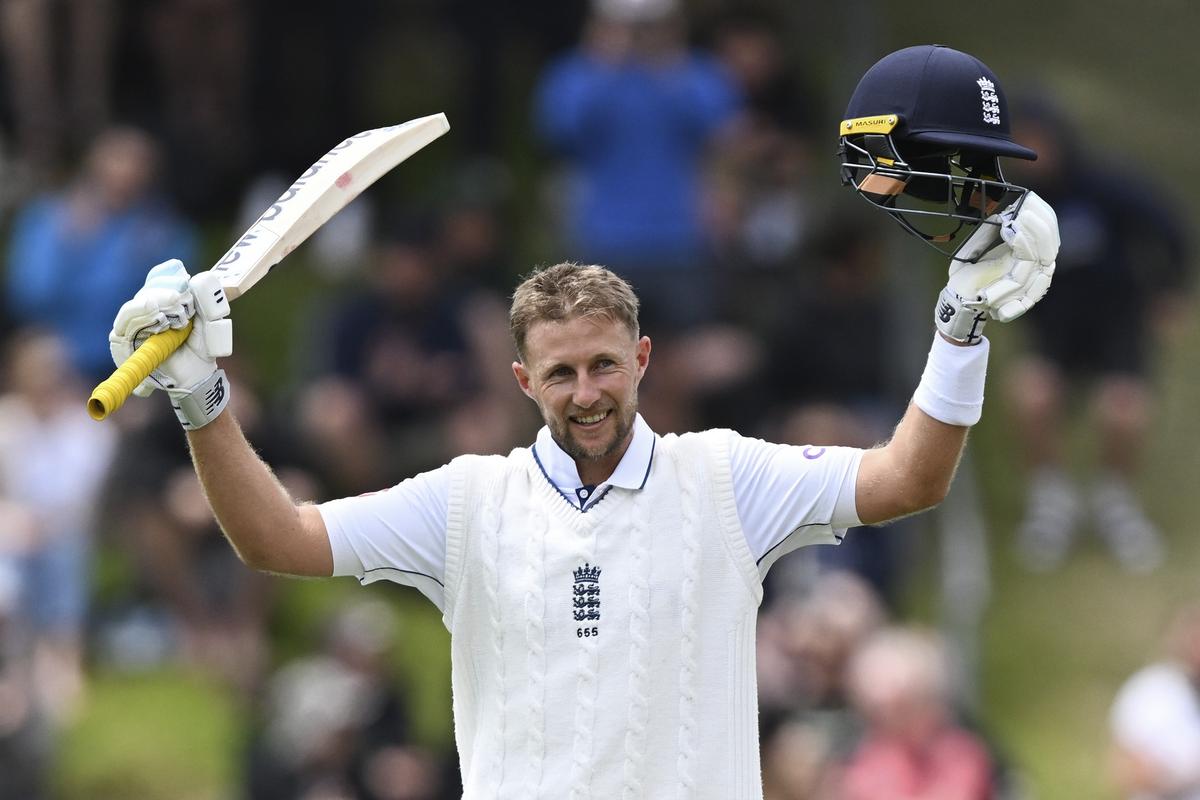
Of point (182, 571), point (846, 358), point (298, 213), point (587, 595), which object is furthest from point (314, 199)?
point (846, 358)

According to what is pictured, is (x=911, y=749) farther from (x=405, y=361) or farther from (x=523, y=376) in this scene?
(x=523, y=376)

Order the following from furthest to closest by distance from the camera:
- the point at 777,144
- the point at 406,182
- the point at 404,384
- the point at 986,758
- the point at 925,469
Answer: the point at 406,182
the point at 777,144
the point at 404,384
the point at 986,758
the point at 925,469

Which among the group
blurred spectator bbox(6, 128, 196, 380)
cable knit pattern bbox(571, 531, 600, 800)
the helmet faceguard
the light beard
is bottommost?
cable knit pattern bbox(571, 531, 600, 800)

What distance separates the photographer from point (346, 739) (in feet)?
28.8

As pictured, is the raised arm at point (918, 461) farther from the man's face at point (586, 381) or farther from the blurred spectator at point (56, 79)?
the blurred spectator at point (56, 79)

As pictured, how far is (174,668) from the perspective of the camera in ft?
32.1

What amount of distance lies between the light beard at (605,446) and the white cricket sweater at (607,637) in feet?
0.26

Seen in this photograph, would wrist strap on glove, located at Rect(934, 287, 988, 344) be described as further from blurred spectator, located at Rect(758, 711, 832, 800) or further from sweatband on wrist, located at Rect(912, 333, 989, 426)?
blurred spectator, located at Rect(758, 711, 832, 800)

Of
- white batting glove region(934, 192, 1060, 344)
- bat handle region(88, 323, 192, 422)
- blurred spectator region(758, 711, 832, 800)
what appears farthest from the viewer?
blurred spectator region(758, 711, 832, 800)

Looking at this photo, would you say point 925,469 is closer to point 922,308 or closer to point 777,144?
point 922,308

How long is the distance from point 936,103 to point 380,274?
632 centimetres

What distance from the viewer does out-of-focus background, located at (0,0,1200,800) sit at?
30.1 feet

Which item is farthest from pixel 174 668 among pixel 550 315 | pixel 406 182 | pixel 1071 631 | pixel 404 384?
pixel 550 315

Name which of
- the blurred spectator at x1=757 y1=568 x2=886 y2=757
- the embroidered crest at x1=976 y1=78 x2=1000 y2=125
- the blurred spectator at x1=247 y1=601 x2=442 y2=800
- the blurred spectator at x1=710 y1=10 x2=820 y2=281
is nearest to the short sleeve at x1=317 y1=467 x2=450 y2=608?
the embroidered crest at x1=976 y1=78 x2=1000 y2=125
